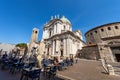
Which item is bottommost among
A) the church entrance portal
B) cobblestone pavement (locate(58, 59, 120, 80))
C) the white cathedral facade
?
cobblestone pavement (locate(58, 59, 120, 80))

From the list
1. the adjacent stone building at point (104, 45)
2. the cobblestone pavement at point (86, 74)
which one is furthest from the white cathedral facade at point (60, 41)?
the cobblestone pavement at point (86, 74)

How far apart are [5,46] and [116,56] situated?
56645mm

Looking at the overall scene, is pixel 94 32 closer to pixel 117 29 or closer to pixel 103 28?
pixel 103 28

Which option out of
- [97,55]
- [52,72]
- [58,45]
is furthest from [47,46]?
[52,72]

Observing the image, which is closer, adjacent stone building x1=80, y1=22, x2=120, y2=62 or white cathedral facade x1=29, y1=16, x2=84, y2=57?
adjacent stone building x1=80, y1=22, x2=120, y2=62

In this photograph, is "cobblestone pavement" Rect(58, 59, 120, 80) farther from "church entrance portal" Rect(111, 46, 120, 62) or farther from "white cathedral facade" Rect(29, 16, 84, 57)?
"white cathedral facade" Rect(29, 16, 84, 57)

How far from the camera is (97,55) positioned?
20438 millimetres

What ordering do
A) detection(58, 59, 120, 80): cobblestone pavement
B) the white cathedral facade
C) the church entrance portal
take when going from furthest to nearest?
the white cathedral facade → the church entrance portal → detection(58, 59, 120, 80): cobblestone pavement

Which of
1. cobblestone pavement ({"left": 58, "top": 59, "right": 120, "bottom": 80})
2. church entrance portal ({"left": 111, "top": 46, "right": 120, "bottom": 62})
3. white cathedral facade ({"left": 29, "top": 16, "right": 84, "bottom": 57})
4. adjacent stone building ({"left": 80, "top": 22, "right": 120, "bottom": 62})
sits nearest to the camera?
cobblestone pavement ({"left": 58, "top": 59, "right": 120, "bottom": 80})

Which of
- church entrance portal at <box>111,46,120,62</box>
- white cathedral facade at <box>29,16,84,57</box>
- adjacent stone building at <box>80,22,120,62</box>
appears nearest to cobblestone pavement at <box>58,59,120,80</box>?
adjacent stone building at <box>80,22,120,62</box>

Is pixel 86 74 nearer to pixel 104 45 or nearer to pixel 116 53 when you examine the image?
pixel 104 45

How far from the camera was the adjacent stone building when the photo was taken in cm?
1939

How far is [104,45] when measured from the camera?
66.3 ft

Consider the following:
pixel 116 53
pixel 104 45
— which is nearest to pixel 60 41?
pixel 104 45
